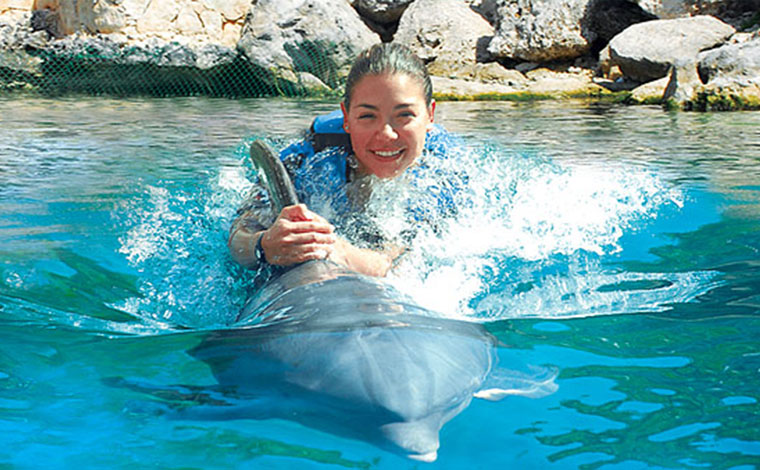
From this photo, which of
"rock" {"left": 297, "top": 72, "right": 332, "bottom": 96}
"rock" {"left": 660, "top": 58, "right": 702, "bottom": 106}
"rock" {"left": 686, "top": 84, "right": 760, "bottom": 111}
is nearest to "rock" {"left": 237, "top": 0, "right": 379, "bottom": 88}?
"rock" {"left": 297, "top": 72, "right": 332, "bottom": 96}

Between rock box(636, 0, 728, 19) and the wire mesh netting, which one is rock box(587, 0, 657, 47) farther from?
the wire mesh netting

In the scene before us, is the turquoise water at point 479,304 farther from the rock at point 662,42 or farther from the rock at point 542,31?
the rock at point 542,31

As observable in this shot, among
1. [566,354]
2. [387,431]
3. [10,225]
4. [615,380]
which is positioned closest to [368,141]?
[566,354]

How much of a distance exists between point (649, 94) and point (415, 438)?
11004mm

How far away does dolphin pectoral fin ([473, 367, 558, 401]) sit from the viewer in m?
2.05

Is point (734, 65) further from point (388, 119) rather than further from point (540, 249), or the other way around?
point (388, 119)

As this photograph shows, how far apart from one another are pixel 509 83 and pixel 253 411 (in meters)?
12.7

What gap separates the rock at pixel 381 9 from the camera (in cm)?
1609

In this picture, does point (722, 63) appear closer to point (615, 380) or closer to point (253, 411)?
point (615, 380)

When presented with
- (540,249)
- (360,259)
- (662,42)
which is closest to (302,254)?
(360,259)

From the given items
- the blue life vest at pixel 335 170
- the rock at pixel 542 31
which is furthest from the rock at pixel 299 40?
the blue life vest at pixel 335 170

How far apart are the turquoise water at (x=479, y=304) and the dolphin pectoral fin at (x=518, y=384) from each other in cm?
2

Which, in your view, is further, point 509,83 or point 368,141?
point 509,83

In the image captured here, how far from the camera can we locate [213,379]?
2156mm
